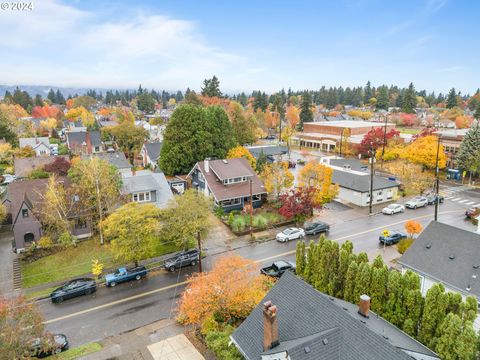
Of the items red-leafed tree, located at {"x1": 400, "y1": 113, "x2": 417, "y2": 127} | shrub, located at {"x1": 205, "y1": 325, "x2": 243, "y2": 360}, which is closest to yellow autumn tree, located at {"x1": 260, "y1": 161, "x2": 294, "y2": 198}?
shrub, located at {"x1": 205, "y1": 325, "x2": 243, "y2": 360}

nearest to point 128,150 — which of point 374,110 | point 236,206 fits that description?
point 236,206

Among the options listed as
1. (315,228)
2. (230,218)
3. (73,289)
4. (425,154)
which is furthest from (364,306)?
(425,154)

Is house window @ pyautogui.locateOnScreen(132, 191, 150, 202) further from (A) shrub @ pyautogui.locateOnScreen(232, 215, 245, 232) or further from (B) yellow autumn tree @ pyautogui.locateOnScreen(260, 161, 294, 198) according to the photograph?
(B) yellow autumn tree @ pyautogui.locateOnScreen(260, 161, 294, 198)

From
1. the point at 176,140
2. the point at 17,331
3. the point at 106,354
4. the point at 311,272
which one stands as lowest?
the point at 106,354

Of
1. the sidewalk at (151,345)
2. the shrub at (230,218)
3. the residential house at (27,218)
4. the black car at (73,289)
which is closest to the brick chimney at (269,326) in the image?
the sidewalk at (151,345)

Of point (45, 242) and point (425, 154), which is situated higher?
point (425, 154)

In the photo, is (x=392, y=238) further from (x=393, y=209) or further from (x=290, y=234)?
(x=290, y=234)

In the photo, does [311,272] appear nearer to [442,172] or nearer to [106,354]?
[106,354]
